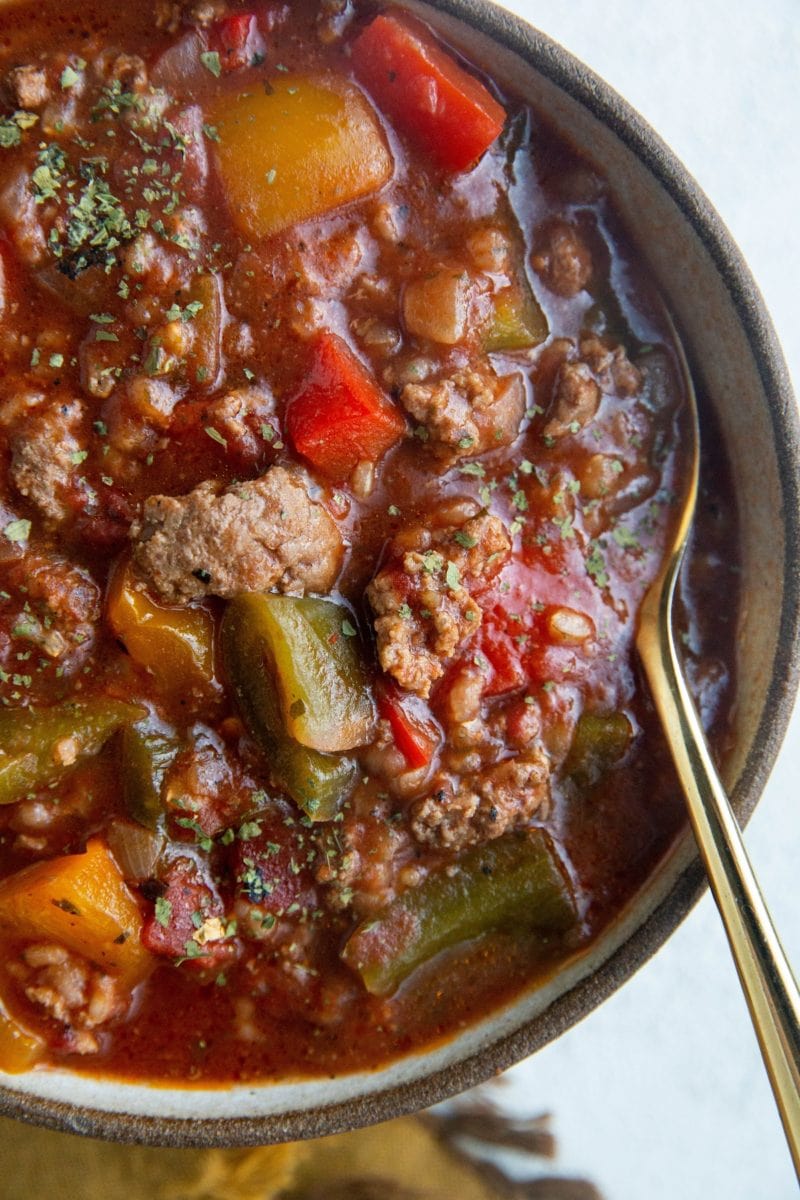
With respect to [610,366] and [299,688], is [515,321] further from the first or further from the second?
[299,688]

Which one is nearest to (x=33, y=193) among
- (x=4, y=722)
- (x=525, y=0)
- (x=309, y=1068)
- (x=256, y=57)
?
(x=256, y=57)

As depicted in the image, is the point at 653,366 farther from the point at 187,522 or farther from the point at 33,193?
the point at 33,193

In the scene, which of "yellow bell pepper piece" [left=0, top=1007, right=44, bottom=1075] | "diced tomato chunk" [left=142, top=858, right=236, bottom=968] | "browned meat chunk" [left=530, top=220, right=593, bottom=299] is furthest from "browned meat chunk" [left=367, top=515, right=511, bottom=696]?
"yellow bell pepper piece" [left=0, top=1007, right=44, bottom=1075]

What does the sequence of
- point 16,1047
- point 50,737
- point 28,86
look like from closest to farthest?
point 28,86 → point 50,737 → point 16,1047

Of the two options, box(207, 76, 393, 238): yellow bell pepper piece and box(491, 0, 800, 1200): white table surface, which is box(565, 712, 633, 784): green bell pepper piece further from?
box(207, 76, 393, 238): yellow bell pepper piece

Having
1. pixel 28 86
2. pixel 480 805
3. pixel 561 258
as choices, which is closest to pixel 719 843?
pixel 480 805

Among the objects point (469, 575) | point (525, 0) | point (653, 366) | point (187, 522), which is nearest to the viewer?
point (187, 522)
